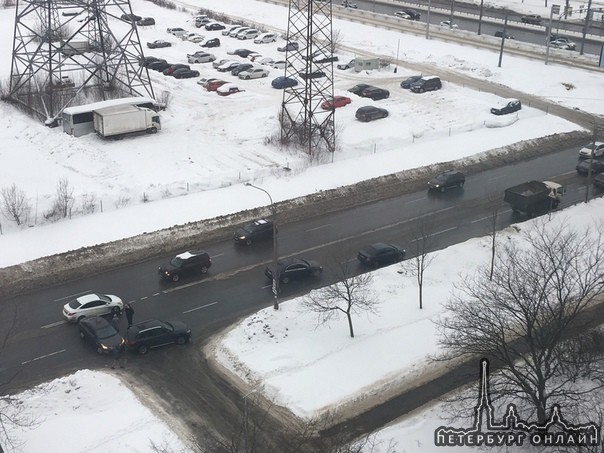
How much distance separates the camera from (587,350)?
29.5 meters

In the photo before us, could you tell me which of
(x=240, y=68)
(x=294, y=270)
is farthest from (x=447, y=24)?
(x=294, y=270)

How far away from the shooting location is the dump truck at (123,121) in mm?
54969

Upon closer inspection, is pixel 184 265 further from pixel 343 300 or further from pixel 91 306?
pixel 343 300

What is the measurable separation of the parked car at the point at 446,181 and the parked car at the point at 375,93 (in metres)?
18.5

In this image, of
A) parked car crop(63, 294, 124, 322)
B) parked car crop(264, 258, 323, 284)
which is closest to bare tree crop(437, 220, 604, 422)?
parked car crop(264, 258, 323, 284)

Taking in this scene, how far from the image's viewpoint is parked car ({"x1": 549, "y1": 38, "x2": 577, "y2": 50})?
3420 inches

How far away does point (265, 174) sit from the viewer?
50.1 m

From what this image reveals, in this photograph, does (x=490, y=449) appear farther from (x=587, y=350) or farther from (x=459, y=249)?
(x=459, y=249)

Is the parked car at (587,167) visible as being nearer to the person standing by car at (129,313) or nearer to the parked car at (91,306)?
the person standing by car at (129,313)

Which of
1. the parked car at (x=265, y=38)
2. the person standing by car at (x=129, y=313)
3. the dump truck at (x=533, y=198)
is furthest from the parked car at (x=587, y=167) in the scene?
the parked car at (x=265, y=38)

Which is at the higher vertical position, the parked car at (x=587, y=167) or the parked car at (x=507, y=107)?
the parked car at (x=507, y=107)

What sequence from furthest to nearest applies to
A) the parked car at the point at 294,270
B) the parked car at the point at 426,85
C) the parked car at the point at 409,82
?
the parked car at the point at 409,82 < the parked car at the point at 426,85 < the parked car at the point at 294,270

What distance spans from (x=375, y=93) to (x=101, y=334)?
41.2m

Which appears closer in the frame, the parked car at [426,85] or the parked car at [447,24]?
the parked car at [426,85]
